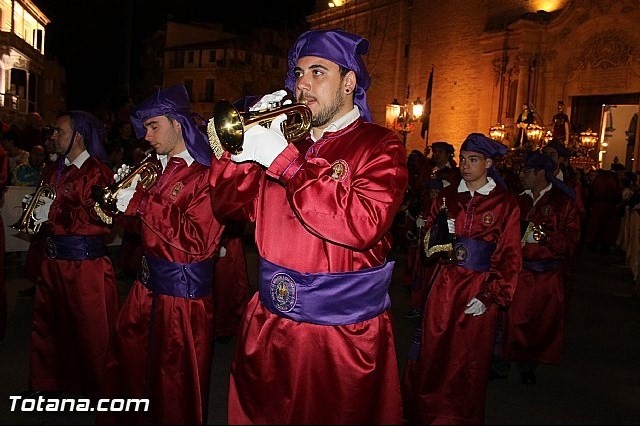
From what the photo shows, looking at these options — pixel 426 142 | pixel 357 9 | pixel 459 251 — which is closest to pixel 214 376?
pixel 459 251

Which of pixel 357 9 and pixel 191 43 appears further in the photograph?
pixel 191 43

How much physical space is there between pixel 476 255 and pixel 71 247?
10.3 ft

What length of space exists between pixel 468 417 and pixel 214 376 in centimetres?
244

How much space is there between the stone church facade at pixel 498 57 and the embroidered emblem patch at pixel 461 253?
17.4 meters

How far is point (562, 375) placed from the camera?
20.0 ft

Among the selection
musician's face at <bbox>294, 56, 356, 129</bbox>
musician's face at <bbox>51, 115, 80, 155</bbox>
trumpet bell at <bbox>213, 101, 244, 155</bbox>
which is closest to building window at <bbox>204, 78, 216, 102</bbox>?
musician's face at <bbox>51, 115, 80, 155</bbox>

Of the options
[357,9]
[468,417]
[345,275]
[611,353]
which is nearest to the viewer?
[345,275]

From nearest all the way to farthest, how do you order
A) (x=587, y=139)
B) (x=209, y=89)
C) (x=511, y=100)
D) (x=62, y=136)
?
(x=62, y=136) → (x=587, y=139) → (x=511, y=100) → (x=209, y=89)

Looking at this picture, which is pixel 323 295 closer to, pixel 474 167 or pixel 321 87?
pixel 321 87

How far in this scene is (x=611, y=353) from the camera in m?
6.86

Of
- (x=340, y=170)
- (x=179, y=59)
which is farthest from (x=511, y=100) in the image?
(x=179, y=59)

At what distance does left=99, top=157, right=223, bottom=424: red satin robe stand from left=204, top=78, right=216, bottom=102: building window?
178ft

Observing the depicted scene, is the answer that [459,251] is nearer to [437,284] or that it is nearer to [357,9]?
[437,284]

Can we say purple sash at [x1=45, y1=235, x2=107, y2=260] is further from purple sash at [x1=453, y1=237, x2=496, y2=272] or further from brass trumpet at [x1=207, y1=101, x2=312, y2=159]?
purple sash at [x1=453, y1=237, x2=496, y2=272]
